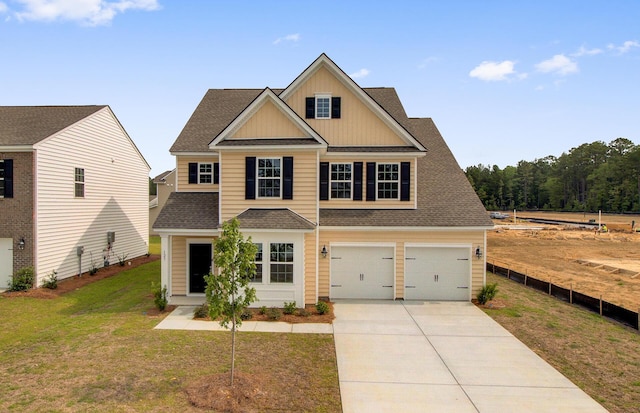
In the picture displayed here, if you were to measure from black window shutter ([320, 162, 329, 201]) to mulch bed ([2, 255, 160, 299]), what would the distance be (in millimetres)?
11691

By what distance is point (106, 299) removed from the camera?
1494cm

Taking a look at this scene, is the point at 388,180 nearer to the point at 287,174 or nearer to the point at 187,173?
the point at 287,174

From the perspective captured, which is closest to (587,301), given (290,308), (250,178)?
(290,308)

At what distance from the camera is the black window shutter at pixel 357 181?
51.7 feet

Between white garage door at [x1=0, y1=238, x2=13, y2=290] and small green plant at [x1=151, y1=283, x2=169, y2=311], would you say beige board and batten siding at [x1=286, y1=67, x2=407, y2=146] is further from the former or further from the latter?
white garage door at [x1=0, y1=238, x2=13, y2=290]

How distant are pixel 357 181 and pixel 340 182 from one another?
723 mm

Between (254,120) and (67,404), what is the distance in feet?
34.0

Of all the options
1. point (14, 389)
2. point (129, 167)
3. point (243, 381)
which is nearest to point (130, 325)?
point (14, 389)

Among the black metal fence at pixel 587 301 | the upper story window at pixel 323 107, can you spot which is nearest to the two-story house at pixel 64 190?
the upper story window at pixel 323 107

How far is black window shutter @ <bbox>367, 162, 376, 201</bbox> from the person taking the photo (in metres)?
15.7

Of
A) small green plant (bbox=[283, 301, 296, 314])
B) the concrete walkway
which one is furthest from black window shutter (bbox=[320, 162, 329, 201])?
small green plant (bbox=[283, 301, 296, 314])

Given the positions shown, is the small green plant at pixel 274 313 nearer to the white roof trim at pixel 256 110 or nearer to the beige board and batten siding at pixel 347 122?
the white roof trim at pixel 256 110

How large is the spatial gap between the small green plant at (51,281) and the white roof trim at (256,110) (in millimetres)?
9569

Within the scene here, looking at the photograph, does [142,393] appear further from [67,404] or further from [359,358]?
[359,358]
